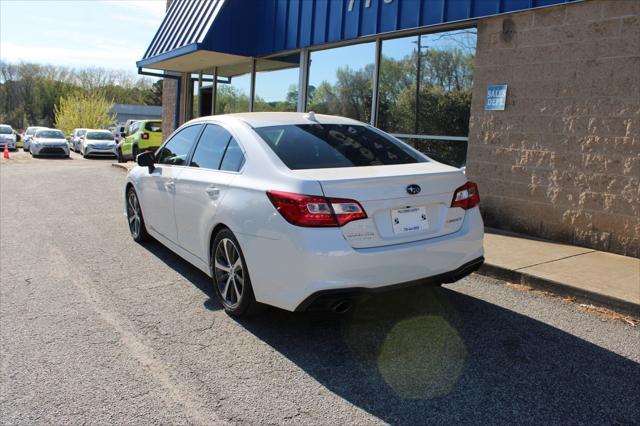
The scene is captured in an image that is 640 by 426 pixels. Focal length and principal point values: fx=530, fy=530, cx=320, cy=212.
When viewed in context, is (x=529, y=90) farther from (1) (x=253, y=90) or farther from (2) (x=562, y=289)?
(1) (x=253, y=90)

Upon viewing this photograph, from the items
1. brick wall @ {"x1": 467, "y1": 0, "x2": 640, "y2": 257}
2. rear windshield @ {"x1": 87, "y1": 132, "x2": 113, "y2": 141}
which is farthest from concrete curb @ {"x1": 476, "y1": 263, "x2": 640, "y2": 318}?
rear windshield @ {"x1": 87, "y1": 132, "x2": 113, "y2": 141}

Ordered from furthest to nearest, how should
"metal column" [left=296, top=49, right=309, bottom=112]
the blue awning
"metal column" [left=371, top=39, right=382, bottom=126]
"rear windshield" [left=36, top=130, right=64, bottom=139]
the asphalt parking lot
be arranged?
"rear windshield" [left=36, top=130, right=64, bottom=139] → "metal column" [left=296, top=49, right=309, bottom=112] → "metal column" [left=371, top=39, right=382, bottom=126] → the blue awning → the asphalt parking lot

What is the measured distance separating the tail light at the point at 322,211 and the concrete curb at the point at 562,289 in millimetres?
2449

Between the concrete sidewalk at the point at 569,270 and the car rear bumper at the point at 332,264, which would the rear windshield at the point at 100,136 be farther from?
the car rear bumper at the point at 332,264

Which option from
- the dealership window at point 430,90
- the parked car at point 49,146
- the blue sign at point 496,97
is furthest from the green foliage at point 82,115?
the blue sign at point 496,97

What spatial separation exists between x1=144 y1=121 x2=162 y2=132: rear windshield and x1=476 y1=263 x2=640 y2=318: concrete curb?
1805cm

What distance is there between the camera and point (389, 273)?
3.43 m

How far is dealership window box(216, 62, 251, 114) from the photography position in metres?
13.8

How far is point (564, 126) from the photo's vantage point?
21.8 ft

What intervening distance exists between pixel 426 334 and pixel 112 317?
7.91 feet

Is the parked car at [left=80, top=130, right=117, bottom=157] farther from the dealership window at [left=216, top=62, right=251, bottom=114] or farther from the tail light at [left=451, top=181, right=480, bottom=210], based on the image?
the tail light at [left=451, top=181, right=480, bottom=210]

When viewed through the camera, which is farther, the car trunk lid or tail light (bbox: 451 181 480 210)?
tail light (bbox: 451 181 480 210)

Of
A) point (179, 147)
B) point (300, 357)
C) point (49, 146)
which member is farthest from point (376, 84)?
point (49, 146)

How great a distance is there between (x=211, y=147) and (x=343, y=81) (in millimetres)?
6171
